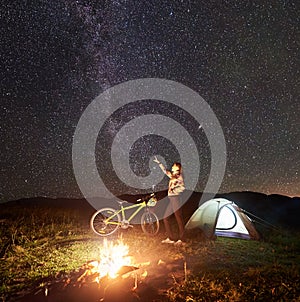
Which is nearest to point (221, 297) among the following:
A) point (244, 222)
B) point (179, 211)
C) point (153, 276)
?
point (153, 276)

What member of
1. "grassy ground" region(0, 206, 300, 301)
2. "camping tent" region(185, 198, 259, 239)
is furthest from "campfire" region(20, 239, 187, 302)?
"camping tent" region(185, 198, 259, 239)

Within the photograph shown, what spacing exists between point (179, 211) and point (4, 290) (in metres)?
5.13

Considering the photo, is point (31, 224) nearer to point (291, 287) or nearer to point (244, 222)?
point (244, 222)

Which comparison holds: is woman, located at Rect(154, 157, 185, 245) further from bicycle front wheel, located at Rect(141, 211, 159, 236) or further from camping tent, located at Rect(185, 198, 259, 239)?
camping tent, located at Rect(185, 198, 259, 239)

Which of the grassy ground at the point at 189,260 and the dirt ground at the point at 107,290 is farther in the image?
the grassy ground at the point at 189,260

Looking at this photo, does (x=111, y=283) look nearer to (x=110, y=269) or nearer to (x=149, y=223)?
(x=110, y=269)

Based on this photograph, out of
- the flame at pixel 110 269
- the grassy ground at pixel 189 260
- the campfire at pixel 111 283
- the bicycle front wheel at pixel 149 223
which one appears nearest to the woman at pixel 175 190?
the grassy ground at pixel 189 260

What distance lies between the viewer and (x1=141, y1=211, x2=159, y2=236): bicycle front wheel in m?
11.0

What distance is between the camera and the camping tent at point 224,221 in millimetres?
10859

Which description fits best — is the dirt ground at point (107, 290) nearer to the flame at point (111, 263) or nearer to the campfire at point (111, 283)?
the campfire at point (111, 283)

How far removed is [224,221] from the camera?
38.2ft

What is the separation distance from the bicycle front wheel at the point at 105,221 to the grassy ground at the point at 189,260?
41 centimetres

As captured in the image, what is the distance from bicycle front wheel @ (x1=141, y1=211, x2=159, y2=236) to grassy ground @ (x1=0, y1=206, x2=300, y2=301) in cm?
34

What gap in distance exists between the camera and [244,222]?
11156mm
